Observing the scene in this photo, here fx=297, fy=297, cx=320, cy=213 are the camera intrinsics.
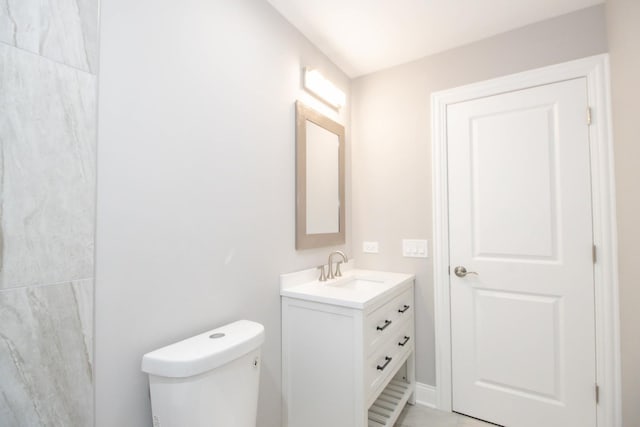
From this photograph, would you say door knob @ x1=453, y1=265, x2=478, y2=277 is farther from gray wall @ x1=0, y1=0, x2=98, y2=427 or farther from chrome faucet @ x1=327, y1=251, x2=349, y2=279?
gray wall @ x1=0, y1=0, x2=98, y2=427

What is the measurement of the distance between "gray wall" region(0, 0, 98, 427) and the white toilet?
0.19 meters

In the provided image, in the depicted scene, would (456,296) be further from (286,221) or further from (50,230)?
(50,230)

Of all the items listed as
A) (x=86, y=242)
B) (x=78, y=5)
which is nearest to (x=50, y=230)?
(x=86, y=242)

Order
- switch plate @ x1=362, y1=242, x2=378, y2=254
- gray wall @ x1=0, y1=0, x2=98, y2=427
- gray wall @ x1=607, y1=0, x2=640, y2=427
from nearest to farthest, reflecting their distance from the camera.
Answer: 1. gray wall @ x1=0, y1=0, x2=98, y2=427
2. gray wall @ x1=607, y1=0, x2=640, y2=427
3. switch plate @ x1=362, y1=242, x2=378, y2=254

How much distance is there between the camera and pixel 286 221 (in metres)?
1.75

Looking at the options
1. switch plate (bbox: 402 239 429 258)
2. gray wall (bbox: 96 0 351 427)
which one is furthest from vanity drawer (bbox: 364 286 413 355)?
gray wall (bbox: 96 0 351 427)

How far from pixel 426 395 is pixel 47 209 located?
2.34 meters

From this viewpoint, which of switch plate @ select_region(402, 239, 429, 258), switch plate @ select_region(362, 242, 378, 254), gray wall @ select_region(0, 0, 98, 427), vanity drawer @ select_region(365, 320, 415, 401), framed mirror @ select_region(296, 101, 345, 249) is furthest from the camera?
switch plate @ select_region(362, 242, 378, 254)

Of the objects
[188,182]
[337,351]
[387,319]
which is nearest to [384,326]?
[387,319]

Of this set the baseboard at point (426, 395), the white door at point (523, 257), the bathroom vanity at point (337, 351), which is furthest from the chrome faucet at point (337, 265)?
the baseboard at point (426, 395)

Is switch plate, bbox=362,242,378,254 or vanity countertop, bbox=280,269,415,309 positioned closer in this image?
vanity countertop, bbox=280,269,415,309

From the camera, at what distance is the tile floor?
1.88 meters

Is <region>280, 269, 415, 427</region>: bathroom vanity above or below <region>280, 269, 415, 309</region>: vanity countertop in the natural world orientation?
below

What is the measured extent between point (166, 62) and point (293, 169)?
2.79 ft
